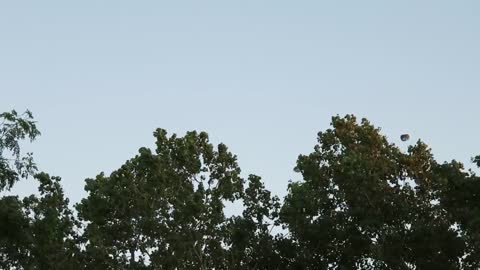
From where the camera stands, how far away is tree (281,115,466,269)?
29.2m

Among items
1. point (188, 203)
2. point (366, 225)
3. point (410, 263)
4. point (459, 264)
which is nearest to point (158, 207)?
point (188, 203)

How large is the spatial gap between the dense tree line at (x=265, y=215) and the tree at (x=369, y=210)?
0.05 m

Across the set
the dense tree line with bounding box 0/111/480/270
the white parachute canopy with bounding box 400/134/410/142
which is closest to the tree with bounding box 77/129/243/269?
the dense tree line with bounding box 0/111/480/270

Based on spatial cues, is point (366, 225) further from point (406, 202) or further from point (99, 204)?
point (99, 204)

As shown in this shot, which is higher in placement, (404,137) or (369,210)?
(404,137)

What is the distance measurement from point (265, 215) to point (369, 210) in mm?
5240

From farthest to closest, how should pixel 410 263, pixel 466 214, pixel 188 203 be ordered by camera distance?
1. pixel 188 203
2. pixel 410 263
3. pixel 466 214

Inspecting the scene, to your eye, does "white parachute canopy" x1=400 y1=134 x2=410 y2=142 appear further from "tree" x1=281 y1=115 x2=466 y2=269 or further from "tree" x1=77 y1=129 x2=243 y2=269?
"tree" x1=77 y1=129 x2=243 y2=269

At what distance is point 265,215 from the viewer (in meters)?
33.0

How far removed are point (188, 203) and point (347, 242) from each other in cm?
732

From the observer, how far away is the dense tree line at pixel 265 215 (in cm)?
2927

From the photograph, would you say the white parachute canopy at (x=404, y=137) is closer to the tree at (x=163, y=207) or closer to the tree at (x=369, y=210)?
A: the tree at (x=369, y=210)

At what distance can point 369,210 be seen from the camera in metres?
30.1

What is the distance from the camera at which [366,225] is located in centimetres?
2961
